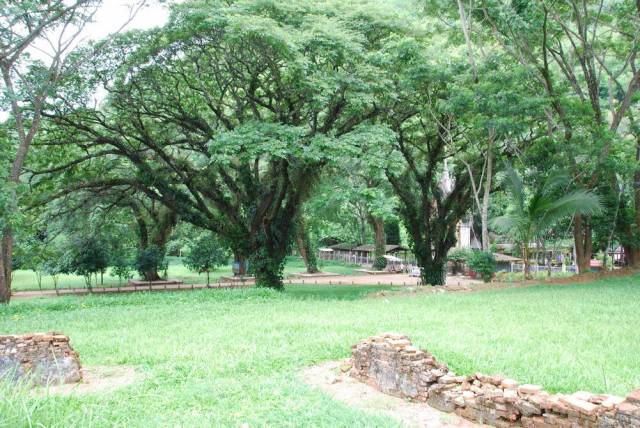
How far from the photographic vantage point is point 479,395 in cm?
457

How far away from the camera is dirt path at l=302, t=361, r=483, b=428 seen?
4.59m

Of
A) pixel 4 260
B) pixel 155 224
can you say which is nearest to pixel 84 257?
pixel 155 224

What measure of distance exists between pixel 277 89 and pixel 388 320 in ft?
29.0

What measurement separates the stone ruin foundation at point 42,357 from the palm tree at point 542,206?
1132 centimetres

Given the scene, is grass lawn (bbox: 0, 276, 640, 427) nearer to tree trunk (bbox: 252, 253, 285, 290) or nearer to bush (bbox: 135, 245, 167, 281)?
tree trunk (bbox: 252, 253, 285, 290)

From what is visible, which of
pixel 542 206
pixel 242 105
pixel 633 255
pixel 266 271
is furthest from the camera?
pixel 266 271

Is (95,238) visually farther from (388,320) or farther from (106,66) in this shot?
(388,320)

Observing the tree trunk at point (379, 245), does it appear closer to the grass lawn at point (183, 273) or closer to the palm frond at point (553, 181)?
the grass lawn at point (183, 273)

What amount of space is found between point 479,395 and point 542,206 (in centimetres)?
1022

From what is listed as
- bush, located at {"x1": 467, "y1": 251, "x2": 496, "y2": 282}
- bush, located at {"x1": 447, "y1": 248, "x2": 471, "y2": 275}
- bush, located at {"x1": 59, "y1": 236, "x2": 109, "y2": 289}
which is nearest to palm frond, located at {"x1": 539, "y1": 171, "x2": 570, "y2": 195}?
bush, located at {"x1": 467, "y1": 251, "x2": 496, "y2": 282}

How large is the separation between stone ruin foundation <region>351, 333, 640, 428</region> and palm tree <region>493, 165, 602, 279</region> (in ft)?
30.9

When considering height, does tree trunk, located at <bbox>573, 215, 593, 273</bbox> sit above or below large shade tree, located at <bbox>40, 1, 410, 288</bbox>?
below

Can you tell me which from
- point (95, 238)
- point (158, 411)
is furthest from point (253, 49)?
point (95, 238)

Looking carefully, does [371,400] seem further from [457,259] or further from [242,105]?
[457,259]
